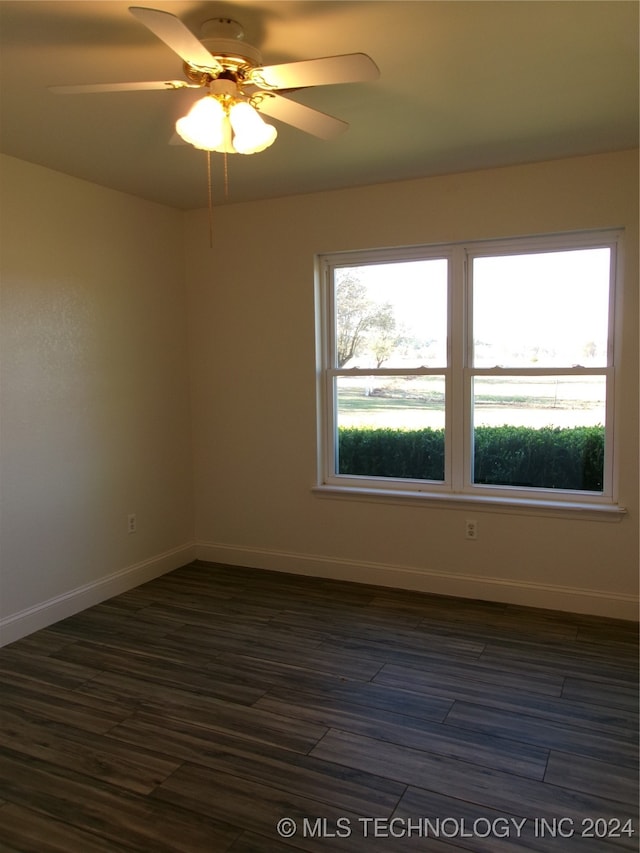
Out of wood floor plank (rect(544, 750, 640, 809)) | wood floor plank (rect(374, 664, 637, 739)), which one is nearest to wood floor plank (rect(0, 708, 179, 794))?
wood floor plank (rect(374, 664, 637, 739))

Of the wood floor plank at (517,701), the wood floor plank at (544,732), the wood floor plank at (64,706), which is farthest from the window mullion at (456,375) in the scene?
the wood floor plank at (64,706)

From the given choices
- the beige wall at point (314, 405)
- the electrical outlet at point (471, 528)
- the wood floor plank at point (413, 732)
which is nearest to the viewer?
the wood floor plank at point (413, 732)

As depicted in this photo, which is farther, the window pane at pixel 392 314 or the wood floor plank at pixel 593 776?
the window pane at pixel 392 314

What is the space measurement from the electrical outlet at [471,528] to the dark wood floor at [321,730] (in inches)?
17.1

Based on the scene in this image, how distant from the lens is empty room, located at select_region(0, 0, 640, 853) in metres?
2.09

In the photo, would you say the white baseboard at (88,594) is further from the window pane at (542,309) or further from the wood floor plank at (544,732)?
the window pane at (542,309)

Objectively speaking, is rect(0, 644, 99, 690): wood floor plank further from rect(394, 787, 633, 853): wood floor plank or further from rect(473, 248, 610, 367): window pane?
rect(473, 248, 610, 367): window pane

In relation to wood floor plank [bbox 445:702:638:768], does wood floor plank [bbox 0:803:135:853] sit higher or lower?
lower

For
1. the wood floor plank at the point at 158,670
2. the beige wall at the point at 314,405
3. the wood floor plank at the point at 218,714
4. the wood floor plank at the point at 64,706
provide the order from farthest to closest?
the beige wall at the point at 314,405 < the wood floor plank at the point at 158,670 < the wood floor plank at the point at 64,706 < the wood floor plank at the point at 218,714

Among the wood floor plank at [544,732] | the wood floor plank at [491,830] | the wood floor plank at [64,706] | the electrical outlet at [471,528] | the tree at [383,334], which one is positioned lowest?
the wood floor plank at [491,830]

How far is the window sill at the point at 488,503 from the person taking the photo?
3557 millimetres

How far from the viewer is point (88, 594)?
3840 millimetres

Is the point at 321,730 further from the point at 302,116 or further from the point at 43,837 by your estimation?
the point at 302,116

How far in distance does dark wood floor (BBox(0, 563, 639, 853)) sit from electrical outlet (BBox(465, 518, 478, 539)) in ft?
1.43
